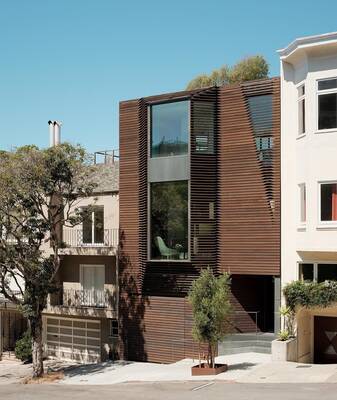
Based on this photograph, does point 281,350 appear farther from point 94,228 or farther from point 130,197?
point 94,228

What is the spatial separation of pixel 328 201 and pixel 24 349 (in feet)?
59.1

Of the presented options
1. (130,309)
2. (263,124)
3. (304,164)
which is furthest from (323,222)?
(130,309)

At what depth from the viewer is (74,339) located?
33219mm

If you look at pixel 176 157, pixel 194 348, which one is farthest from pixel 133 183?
pixel 194 348

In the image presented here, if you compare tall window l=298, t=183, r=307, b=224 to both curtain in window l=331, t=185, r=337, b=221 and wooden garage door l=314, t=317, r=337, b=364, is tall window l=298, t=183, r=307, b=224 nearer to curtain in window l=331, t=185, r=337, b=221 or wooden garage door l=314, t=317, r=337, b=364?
curtain in window l=331, t=185, r=337, b=221

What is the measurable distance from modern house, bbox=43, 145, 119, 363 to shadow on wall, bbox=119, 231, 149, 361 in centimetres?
86

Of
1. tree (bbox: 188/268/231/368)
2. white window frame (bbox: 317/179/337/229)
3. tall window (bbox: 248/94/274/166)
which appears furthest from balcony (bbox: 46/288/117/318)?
white window frame (bbox: 317/179/337/229)

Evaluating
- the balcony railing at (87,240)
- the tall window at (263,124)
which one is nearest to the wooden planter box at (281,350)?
the tall window at (263,124)

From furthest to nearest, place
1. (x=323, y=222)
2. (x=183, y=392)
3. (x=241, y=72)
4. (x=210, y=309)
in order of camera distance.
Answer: (x=241, y=72) → (x=323, y=222) → (x=210, y=309) → (x=183, y=392)

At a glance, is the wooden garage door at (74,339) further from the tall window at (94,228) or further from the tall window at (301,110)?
the tall window at (301,110)

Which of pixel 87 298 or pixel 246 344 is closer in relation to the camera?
pixel 246 344

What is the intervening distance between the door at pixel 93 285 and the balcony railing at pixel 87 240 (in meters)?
1.17

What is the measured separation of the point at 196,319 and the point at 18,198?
924cm

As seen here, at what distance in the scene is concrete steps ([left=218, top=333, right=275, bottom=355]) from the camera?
25.9m
